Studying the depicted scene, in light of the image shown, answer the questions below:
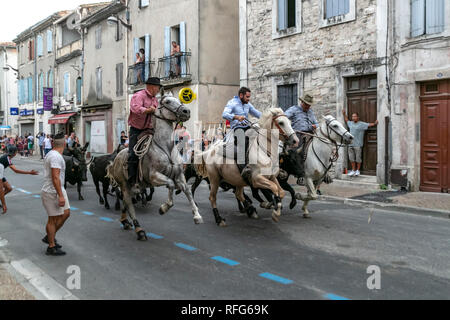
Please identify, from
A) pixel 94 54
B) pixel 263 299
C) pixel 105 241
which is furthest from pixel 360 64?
pixel 94 54

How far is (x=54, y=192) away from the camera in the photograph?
604 centimetres

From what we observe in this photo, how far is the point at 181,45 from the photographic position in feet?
70.8

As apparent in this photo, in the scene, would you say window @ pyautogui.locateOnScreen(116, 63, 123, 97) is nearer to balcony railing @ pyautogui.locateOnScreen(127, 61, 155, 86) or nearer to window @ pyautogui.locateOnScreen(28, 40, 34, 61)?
balcony railing @ pyautogui.locateOnScreen(127, 61, 155, 86)

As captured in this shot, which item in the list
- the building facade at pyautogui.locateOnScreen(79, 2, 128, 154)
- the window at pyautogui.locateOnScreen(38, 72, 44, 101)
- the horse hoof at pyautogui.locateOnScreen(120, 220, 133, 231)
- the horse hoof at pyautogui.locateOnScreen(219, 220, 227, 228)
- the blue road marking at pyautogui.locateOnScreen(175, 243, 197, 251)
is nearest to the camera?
the blue road marking at pyautogui.locateOnScreen(175, 243, 197, 251)

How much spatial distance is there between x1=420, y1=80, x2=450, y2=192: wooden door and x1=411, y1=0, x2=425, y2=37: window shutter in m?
1.53

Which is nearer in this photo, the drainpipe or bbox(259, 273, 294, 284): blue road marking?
bbox(259, 273, 294, 284): blue road marking

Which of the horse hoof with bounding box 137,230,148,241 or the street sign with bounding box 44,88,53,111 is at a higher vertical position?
the street sign with bounding box 44,88,53,111

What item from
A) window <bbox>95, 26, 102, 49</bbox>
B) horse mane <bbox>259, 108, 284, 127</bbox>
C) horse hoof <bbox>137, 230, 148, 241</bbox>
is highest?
window <bbox>95, 26, 102, 49</bbox>

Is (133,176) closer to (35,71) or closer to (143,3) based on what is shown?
(143,3)

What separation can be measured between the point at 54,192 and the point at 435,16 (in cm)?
1102

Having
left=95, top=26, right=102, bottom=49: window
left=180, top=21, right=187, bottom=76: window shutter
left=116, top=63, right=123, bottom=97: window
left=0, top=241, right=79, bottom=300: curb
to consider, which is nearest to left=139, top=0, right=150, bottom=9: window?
left=180, top=21, right=187, bottom=76: window shutter

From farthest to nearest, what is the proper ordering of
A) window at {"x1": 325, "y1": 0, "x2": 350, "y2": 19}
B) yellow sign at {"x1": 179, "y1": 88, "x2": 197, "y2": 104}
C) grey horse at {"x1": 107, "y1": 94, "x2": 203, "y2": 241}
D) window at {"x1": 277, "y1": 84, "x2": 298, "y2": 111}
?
yellow sign at {"x1": 179, "y1": 88, "x2": 197, "y2": 104} → window at {"x1": 277, "y1": 84, "x2": 298, "y2": 111} → window at {"x1": 325, "y1": 0, "x2": 350, "y2": 19} → grey horse at {"x1": 107, "y1": 94, "x2": 203, "y2": 241}

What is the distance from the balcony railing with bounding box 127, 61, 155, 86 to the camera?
78.8 feet
